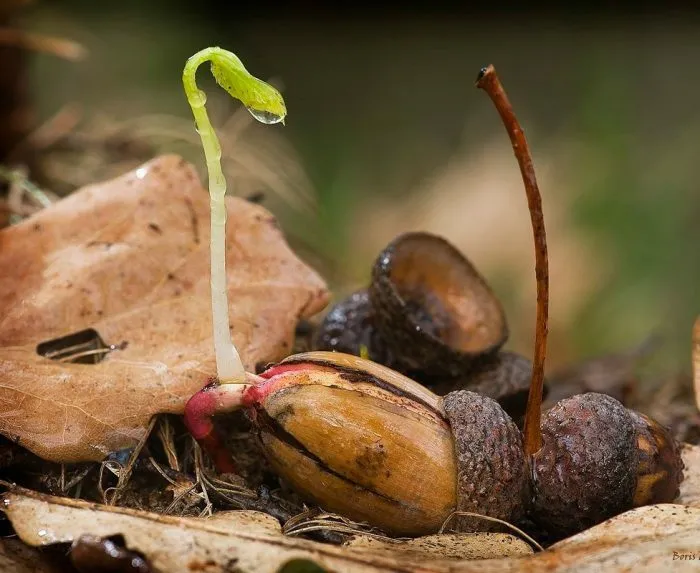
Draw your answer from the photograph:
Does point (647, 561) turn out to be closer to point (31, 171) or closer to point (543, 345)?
point (543, 345)

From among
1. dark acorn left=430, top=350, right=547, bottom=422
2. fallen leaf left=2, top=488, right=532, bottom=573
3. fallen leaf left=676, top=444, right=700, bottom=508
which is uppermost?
dark acorn left=430, top=350, right=547, bottom=422

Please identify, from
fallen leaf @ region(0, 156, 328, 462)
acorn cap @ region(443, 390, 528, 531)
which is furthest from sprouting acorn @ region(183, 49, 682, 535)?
fallen leaf @ region(0, 156, 328, 462)

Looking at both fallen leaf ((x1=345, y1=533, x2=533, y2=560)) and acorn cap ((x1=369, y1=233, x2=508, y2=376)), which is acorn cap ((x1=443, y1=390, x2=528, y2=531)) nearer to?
fallen leaf ((x1=345, y1=533, x2=533, y2=560))

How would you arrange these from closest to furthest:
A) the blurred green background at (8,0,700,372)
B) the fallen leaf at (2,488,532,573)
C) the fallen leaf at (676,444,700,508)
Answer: the fallen leaf at (2,488,532,573)
the fallen leaf at (676,444,700,508)
the blurred green background at (8,0,700,372)

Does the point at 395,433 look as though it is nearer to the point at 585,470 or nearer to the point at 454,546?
the point at 454,546

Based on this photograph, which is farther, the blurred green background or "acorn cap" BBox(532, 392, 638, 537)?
the blurred green background

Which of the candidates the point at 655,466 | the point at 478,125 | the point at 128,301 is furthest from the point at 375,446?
the point at 478,125

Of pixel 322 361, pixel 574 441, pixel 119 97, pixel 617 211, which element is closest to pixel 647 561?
pixel 574 441
